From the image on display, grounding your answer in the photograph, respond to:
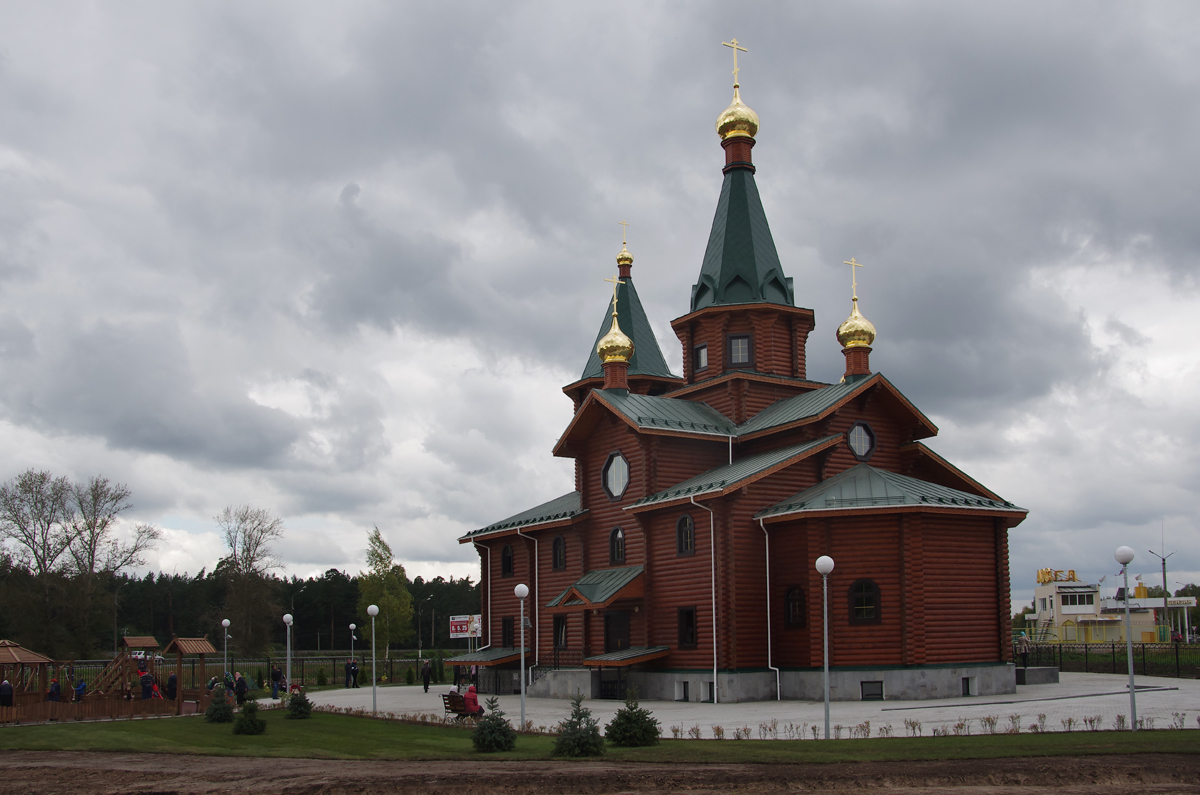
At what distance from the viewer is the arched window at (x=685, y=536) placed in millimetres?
28078

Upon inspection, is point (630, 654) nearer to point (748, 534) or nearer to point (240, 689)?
point (748, 534)

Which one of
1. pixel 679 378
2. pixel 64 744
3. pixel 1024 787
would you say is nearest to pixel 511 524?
pixel 679 378

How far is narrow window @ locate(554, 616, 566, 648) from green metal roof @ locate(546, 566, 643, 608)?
165 centimetres

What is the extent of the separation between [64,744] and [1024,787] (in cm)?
1746

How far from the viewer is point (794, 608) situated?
26.8 meters

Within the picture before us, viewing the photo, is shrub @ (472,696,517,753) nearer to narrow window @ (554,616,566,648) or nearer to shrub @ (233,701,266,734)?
shrub @ (233,701,266,734)

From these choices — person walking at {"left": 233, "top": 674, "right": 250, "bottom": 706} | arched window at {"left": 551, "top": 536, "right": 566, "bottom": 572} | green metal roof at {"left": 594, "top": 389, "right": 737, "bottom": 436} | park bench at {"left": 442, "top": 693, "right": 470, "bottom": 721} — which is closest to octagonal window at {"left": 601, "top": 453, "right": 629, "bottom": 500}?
green metal roof at {"left": 594, "top": 389, "right": 737, "bottom": 436}

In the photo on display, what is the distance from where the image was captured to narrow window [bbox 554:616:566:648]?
33156 millimetres

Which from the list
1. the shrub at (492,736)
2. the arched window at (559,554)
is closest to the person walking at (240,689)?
the arched window at (559,554)

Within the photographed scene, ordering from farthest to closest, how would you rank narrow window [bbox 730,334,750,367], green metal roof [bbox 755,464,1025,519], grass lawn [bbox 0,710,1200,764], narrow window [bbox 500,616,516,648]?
narrow window [bbox 500,616,516,648] < narrow window [bbox 730,334,750,367] < green metal roof [bbox 755,464,1025,519] < grass lawn [bbox 0,710,1200,764]

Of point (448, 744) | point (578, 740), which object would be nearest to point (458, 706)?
point (448, 744)

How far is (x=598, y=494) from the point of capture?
3272 cm

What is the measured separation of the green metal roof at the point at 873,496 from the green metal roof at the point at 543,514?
8843mm

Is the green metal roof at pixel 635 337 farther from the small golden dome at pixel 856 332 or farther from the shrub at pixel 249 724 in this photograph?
the shrub at pixel 249 724
